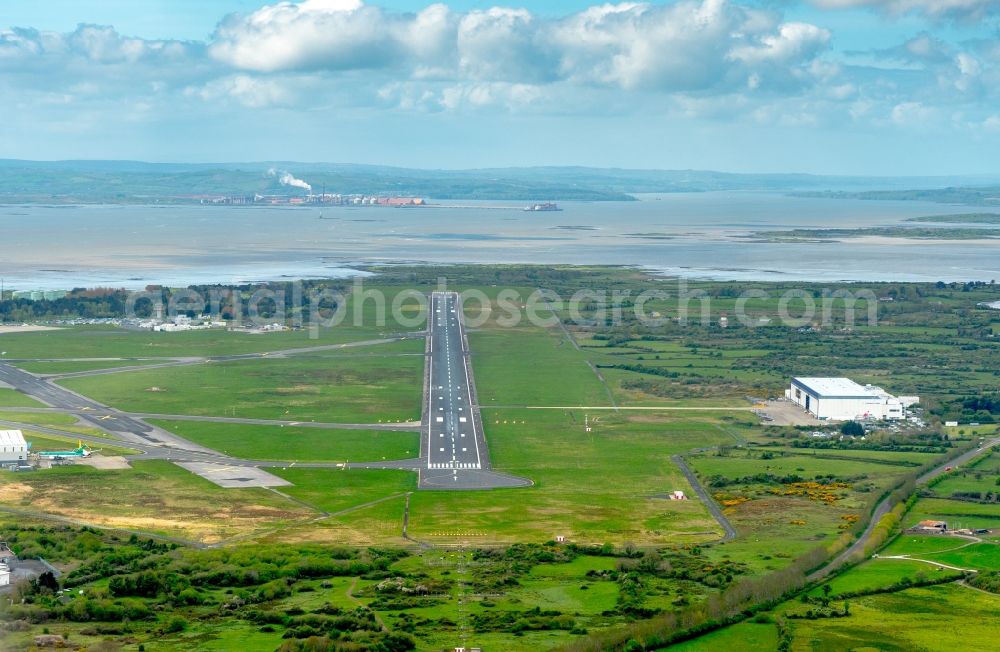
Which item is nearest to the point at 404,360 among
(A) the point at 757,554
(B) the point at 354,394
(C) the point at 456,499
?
(B) the point at 354,394

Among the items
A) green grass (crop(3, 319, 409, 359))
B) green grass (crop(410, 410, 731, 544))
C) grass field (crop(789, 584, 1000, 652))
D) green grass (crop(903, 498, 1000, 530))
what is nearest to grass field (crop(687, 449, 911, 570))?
green grass (crop(410, 410, 731, 544))

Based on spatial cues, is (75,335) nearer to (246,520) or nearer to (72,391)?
(72,391)

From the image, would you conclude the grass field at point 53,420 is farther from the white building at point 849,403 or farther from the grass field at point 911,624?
the grass field at point 911,624

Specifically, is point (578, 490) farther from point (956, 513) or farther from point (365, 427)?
point (365, 427)

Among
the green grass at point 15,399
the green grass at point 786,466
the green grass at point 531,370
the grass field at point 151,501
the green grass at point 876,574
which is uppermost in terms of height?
the green grass at point 531,370

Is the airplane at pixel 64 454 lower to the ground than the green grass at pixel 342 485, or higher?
higher

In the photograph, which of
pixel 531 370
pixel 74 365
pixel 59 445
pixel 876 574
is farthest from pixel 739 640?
pixel 74 365

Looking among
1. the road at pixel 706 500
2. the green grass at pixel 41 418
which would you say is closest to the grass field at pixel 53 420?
the green grass at pixel 41 418
